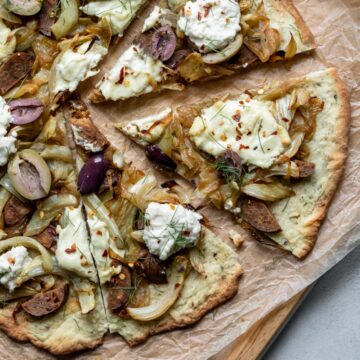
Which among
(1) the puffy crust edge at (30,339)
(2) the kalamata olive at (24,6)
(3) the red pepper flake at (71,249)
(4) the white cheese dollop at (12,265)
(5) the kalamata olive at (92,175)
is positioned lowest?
(1) the puffy crust edge at (30,339)

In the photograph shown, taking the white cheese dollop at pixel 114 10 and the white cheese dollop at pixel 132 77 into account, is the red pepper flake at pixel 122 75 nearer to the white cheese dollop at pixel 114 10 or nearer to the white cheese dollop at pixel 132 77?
the white cheese dollop at pixel 132 77

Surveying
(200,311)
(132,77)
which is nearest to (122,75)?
(132,77)

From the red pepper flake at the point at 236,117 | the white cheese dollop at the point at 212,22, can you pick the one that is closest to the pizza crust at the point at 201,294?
the red pepper flake at the point at 236,117

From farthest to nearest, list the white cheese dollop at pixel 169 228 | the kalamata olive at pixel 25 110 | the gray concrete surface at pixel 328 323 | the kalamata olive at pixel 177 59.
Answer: the gray concrete surface at pixel 328 323, the kalamata olive at pixel 177 59, the kalamata olive at pixel 25 110, the white cheese dollop at pixel 169 228

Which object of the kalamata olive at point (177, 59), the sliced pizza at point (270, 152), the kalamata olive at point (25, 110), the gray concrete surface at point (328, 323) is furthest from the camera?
the gray concrete surface at point (328, 323)

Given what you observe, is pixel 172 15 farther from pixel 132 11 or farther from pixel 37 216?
pixel 37 216

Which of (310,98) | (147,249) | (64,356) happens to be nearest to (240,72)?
(310,98)
